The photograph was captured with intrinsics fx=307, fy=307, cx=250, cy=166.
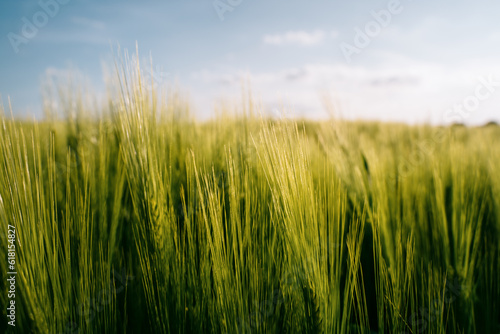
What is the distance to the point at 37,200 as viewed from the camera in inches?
30.4

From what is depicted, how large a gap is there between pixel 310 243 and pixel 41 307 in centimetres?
66

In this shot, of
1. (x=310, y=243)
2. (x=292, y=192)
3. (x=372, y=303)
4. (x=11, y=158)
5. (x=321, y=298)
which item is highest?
(x=11, y=158)

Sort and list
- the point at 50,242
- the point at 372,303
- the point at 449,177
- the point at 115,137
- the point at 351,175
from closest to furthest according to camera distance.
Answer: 1. the point at 50,242
2. the point at 372,303
3. the point at 351,175
4. the point at 115,137
5. the point at 449,177

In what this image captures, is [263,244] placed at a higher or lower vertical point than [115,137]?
lower

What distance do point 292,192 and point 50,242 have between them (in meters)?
0.66

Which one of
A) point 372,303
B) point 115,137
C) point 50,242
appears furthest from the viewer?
point 115,137

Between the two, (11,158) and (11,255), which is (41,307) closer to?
(11,255)

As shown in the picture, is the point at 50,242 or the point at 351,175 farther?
the point at 351,175

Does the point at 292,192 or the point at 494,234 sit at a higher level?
the point at 292,192

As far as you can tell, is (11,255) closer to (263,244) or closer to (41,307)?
(41,307)

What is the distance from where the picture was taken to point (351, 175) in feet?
4.55

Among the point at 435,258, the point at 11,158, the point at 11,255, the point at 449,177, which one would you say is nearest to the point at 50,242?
the point at 11,255

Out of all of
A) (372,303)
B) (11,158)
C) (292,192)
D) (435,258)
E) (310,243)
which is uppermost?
(11,158)

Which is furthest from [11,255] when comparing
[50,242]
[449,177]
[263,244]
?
[449,177]
